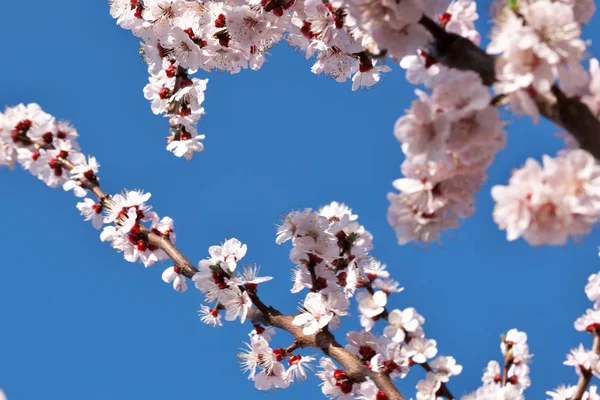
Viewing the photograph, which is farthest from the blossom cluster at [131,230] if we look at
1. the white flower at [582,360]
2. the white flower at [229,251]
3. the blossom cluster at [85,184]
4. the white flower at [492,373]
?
the white flower at [582,360]

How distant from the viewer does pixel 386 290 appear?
4566 millimetres

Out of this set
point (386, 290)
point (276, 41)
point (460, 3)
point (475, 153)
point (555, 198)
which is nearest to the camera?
point (555, 198)

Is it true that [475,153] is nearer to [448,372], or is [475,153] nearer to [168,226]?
[448,372]

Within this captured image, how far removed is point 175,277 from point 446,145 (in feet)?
9.59

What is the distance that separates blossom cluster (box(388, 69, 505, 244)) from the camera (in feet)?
8.16

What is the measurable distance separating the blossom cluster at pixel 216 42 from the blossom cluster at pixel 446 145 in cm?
209

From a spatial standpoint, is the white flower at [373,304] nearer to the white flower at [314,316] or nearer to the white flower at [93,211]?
the white flower at [314,316]

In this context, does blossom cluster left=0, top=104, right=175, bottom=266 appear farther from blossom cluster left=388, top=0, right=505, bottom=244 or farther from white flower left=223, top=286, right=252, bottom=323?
blossom cluster left=388, top=0, right=505, bottom=244

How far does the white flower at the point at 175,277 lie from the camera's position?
191 inches

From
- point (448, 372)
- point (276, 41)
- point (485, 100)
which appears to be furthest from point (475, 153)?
point (276, 41)

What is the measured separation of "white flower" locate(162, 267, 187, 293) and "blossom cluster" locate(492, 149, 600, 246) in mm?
3024

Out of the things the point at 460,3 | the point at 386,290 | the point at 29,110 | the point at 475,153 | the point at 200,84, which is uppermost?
the point at 200,84

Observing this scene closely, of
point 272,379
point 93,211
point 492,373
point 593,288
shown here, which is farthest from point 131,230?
point 593,288

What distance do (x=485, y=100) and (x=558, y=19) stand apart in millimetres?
404
